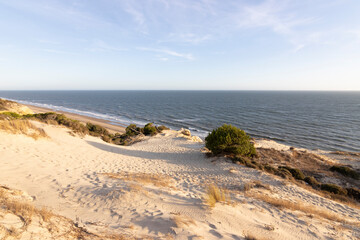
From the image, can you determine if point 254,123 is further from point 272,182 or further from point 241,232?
point 241,232

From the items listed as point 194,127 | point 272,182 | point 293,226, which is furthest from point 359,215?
point 194,127

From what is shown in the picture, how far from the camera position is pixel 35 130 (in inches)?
478

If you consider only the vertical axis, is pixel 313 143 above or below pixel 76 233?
below

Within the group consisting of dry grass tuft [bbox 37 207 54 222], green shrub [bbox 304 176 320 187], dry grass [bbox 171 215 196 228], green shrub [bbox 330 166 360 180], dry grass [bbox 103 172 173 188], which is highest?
dry grass tuft [bbox 37 207 54 222]

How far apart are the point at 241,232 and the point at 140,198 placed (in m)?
3.03

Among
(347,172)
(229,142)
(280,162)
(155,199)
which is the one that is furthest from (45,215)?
(347,172)

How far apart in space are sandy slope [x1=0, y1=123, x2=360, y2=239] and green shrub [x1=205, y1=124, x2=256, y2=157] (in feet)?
6.73

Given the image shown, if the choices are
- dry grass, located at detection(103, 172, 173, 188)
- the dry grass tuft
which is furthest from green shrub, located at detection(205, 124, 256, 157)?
the dry grass tuft

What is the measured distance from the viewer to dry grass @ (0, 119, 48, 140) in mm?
10719

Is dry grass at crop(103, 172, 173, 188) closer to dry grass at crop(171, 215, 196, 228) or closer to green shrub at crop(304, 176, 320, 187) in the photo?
dry grass at crop(171, 215, 196, 228)

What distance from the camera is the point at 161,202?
5.54m

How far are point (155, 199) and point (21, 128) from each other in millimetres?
11105

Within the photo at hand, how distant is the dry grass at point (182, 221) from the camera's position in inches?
166

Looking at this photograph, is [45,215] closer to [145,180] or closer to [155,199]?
[155,199]
